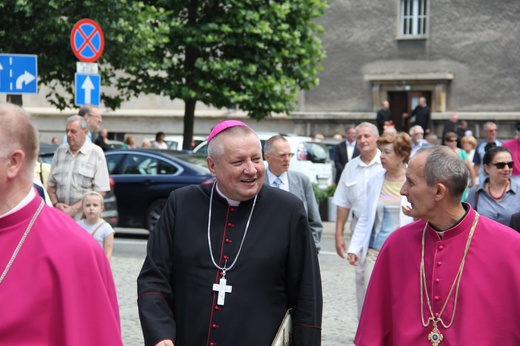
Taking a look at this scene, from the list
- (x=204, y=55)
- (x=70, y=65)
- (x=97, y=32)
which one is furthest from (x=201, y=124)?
(x=97, y=32)

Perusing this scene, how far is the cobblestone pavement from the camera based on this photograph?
10297mm

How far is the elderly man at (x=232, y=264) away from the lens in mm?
5445

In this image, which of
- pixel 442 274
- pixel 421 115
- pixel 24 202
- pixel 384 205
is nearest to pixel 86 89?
pixel 384 205

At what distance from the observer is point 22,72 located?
55.6 feet

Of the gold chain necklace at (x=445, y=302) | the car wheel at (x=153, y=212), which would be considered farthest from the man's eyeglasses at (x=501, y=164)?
the car wheel at (x=153, y=212)

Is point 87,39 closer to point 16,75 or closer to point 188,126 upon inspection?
point 16,75

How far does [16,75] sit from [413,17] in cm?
2545

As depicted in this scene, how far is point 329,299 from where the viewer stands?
12.6 meters

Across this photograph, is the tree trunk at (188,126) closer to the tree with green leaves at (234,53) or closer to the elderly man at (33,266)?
the tree with green leaves at (234,53)

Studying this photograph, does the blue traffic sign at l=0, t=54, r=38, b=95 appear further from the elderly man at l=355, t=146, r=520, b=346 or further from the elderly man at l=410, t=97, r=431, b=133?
the elderly man at l=410, t=97, r=431, b=133

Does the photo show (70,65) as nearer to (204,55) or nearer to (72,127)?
(204,55)

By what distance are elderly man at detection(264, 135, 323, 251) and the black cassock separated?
408 centimetres

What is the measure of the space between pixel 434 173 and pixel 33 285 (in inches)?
87.3

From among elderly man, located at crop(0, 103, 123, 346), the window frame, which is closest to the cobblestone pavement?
elderly man, located at crop(0, 103, 123, 346)
